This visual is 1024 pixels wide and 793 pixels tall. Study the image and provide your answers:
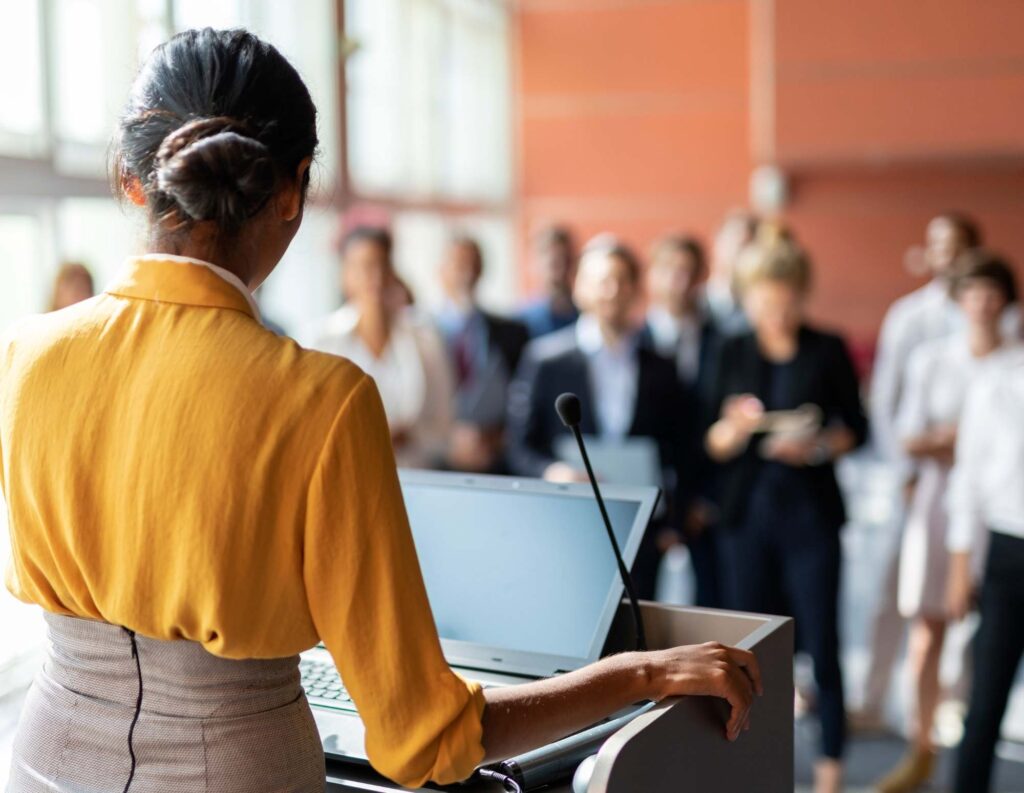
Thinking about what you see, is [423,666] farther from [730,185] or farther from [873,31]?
[730,185]

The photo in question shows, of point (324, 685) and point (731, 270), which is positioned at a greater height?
point (731, 270)

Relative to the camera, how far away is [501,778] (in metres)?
1.21

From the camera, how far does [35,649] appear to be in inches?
119

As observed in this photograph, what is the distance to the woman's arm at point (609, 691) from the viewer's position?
1.02 metres

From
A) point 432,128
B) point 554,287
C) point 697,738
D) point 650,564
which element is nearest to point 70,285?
point 650,564

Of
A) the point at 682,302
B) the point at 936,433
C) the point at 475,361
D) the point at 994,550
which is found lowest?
the point at 994,550

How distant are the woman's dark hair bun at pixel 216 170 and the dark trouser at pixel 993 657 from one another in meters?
2.05

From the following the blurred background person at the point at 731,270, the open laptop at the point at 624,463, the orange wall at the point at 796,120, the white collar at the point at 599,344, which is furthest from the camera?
the orange wall at the point at 796,120

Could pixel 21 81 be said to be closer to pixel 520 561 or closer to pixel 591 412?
pixel 591 412

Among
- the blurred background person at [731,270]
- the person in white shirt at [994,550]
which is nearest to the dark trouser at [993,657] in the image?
the person in white shirt at [994,550]

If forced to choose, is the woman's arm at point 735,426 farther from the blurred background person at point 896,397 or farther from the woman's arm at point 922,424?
the blurred background person at point 896,397

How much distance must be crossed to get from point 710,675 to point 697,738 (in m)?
0.09

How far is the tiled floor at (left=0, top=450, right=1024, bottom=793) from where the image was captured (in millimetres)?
3139

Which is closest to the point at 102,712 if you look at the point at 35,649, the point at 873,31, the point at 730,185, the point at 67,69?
the point at 35,649
